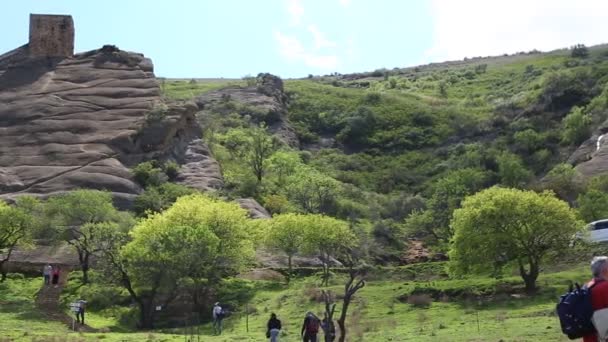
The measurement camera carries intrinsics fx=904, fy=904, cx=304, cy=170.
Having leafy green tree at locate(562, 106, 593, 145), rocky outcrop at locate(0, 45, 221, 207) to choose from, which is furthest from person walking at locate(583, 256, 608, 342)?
leafy green tree at locate(562, 106, 593, 145)

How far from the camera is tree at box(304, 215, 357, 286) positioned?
6925cm

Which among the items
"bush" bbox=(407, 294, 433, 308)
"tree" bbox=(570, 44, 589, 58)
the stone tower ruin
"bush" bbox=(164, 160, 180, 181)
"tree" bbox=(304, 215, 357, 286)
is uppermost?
"tree" bbox=(570, 44, 589, 58)

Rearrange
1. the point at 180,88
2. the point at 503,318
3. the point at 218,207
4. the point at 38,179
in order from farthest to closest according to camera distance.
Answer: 1. the point at 180,88
2. the point at 38,179
3. the point at 218,207
4. the point at 503,318

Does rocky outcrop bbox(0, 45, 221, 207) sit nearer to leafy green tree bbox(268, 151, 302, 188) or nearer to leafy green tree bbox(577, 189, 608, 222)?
leafy green tree bbox(268, 151, 302, 188)

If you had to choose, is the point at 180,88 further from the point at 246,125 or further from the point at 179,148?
the point at 179,148

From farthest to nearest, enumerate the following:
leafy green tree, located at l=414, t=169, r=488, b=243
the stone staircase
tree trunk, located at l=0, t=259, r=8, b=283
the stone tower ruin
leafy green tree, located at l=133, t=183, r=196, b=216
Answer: the stone tower ruin
leafy green tree, located at l=414, t=169, r=488, b=243
leafy green tree, located at l=133, t=183, r=196, b=216
tree trunk, located at l=0, t=259, r=8, b=283
the stone staircase

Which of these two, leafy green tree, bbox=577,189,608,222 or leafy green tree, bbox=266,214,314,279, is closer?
leafy green tree, bbox=266,214,314,279

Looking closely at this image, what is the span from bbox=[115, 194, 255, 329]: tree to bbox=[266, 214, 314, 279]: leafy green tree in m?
5.42

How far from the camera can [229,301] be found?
58.4m

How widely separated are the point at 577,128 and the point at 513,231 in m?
70.4

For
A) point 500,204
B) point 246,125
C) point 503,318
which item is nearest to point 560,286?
point 500,204

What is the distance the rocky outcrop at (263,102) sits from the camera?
5832 inches

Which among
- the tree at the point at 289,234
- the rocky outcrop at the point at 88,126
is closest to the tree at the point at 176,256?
the tree at the point at 289,234

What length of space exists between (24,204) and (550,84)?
305 ft
